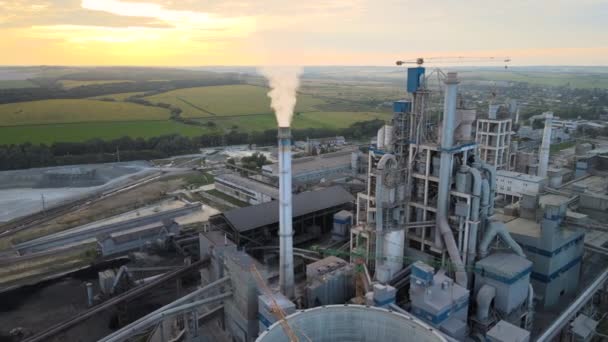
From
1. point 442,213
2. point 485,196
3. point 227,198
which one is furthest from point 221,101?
point 485,196

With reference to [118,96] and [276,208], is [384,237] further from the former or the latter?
[118,96]

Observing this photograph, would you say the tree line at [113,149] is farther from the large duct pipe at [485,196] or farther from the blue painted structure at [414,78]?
the large duct pipe at [485,196]

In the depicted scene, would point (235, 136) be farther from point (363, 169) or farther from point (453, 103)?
point (453, 103)

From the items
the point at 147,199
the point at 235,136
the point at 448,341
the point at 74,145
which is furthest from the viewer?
the point at 235,136

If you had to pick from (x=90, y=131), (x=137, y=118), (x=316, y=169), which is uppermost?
(x=137, y=118)

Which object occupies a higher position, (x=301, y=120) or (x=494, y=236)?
(x=494, y=236)

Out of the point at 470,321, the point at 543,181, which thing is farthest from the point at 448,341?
the point at 543,181
